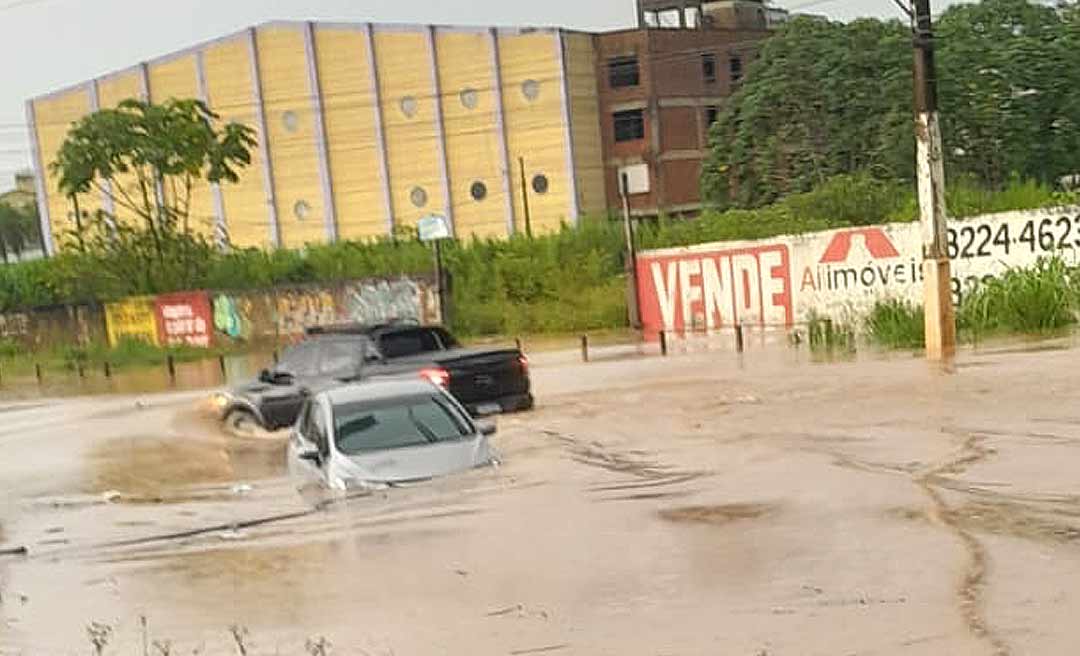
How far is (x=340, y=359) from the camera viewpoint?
19.6 m

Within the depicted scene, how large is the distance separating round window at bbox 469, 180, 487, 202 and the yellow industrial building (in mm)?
64

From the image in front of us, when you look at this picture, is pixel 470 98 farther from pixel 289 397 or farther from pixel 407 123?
pixel 289 397

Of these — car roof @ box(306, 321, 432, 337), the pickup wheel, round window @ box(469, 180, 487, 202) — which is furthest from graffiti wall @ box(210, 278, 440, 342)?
round window @ box(469, 180, 487, 202)

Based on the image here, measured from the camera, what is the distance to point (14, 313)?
54.0 meters

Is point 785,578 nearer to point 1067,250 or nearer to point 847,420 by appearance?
point 847,420

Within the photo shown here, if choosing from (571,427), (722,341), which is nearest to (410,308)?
(722,341)

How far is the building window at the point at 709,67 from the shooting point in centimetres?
6831

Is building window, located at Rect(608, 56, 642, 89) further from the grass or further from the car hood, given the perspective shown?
the car hood

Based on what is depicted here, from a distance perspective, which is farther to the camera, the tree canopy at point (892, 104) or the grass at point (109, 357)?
the tree canopy at point (892, 104)

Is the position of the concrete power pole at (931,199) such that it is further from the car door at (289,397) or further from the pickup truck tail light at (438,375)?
the car door at (289,397)

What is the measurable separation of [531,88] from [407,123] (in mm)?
5943

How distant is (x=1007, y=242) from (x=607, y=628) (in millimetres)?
19566

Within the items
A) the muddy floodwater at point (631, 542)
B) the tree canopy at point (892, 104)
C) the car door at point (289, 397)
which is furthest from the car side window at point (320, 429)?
the tree canopy at point (892, 104)

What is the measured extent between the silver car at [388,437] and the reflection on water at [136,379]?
19679 millimetres
